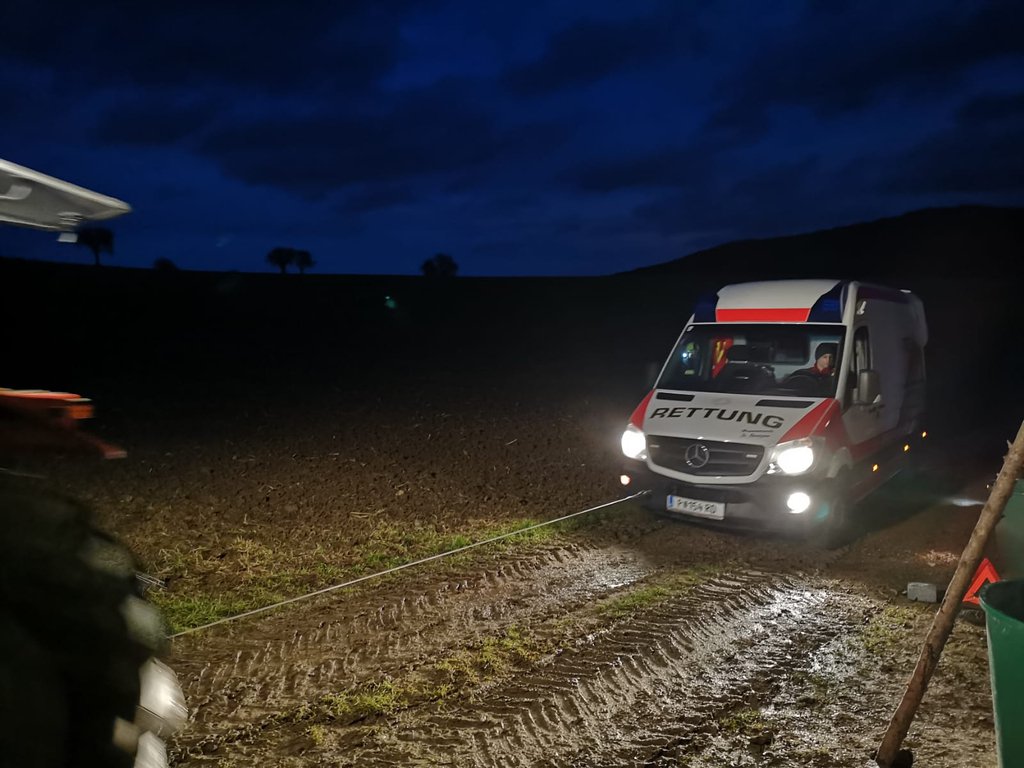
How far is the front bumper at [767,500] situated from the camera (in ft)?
24.3

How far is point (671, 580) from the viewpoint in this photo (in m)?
6.88

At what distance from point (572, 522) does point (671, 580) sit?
6.87 feet

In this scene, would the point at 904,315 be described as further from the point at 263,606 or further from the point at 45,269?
the point at 45,269

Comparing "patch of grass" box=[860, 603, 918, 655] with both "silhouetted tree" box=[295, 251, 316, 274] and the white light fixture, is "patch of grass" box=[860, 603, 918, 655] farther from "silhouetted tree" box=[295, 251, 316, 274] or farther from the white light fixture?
"silhouetted tree" box=[295, 251, 316, 274]

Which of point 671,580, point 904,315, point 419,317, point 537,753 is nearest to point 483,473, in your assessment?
point 671,580

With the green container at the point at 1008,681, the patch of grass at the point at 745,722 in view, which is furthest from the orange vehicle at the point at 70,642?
the patch of grass at the point at 745,722

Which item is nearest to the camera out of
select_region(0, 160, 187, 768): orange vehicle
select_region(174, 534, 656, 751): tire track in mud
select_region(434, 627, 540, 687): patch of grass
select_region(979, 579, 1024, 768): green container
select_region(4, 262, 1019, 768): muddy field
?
select_region(0, 160, 187, 768): orange vehicle

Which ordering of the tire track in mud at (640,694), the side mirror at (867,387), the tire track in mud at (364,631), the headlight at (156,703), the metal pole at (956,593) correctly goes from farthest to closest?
the side mirror at (867,387) < the tire track in mud at (364,631) < the tire track in mud at (640,694) < the metal pole at (956,593) < the headlight at (156,703)

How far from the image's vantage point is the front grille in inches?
298

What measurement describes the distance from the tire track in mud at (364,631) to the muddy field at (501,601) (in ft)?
0.08

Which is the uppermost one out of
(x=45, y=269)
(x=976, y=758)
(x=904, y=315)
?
(x=45, y=269)

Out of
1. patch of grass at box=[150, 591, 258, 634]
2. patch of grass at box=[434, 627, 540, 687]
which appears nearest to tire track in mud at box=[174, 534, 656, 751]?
patch of grass at box=[434, 627, 540, 687]

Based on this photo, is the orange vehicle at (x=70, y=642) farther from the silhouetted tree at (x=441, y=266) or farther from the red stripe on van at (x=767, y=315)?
the silhouetted tree at (x=441, y=266)

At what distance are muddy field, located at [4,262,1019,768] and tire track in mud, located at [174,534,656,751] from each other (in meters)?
0.02
